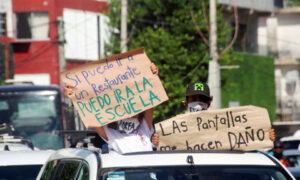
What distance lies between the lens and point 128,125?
7246mm

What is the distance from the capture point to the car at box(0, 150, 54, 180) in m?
7.92

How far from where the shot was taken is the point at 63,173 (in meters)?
6.47

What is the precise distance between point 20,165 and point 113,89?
1.58m

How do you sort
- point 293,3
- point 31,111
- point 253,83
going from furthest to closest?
1. point 293,3
2. point 253,83
3. point 31,111

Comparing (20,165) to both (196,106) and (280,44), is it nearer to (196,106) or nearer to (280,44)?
(196,106)

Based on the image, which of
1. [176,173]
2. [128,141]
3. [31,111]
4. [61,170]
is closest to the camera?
[176,173]

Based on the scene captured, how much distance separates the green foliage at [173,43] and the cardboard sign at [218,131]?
26487 mm

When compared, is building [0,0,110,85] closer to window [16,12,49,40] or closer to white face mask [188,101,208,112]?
window [16,12,49,40]

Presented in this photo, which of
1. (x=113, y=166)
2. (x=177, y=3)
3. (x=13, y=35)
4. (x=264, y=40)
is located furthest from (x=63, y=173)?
(x=264, y=40)

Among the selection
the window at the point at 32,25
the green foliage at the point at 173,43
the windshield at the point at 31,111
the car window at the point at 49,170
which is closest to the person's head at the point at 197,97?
the car window at the point at 49,170

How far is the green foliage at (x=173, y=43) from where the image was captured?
33.6m

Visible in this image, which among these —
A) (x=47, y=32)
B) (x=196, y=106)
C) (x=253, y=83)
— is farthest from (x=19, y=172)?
(x=253, y=83)

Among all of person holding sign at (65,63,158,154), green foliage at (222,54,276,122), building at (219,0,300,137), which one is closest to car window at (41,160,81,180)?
person holding sign at (65,63,158,154)

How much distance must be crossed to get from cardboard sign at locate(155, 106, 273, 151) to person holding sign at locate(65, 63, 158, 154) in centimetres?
71
